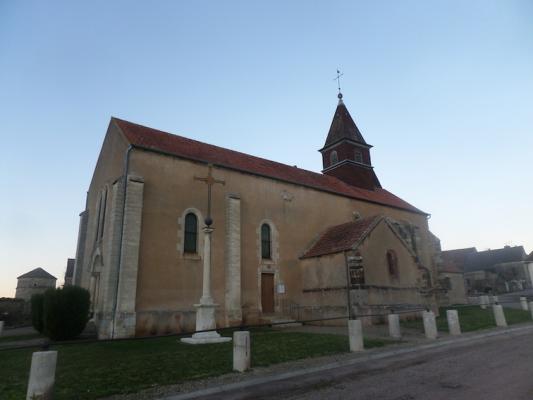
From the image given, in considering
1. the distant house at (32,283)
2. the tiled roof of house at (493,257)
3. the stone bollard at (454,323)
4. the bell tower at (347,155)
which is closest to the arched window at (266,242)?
the stone bollard at (454,323)

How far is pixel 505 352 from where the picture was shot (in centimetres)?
891

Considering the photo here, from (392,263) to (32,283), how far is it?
40.1 meters

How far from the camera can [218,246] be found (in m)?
17.3

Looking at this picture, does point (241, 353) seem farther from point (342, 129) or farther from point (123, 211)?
point (342, 129)

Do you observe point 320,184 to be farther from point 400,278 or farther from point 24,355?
point 24,355

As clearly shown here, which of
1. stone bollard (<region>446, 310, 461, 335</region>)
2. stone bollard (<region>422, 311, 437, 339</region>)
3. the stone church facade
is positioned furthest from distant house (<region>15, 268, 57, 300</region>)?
stone bollard (<region>446, 310, 461, 335</region>)

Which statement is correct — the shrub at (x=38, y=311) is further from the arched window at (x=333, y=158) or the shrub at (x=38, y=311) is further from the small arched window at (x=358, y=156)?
the small arched window at (x=358, y=156)

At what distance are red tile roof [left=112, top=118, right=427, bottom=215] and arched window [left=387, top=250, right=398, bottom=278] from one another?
6242 mm

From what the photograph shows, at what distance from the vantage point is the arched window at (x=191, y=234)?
16.6 m

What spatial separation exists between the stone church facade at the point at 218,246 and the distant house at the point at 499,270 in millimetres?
43513

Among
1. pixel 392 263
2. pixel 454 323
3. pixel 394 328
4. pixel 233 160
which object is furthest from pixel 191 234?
pixel 454 323

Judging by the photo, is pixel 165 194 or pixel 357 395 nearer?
pixel 357 395

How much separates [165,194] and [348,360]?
37.1ft

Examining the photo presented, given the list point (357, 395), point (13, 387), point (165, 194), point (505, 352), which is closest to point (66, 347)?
point (13, 387)
